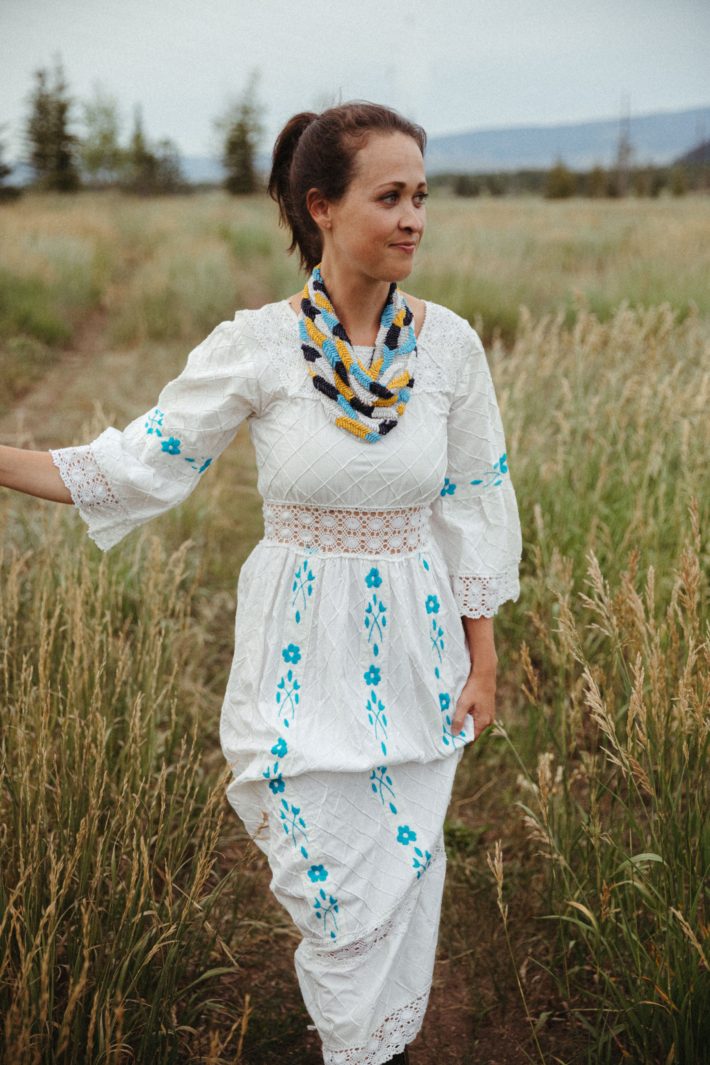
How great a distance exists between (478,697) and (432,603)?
279 millimetres

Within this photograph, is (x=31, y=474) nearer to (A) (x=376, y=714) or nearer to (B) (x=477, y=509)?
(A) (x=376, y=714)

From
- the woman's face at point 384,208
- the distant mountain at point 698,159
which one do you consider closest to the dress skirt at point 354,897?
the woman's face at point 384,208

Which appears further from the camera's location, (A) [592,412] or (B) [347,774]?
(A) [592,412]

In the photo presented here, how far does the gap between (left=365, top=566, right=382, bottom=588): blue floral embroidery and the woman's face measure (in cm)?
60

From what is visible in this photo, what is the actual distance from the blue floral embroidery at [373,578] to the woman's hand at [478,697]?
386mm

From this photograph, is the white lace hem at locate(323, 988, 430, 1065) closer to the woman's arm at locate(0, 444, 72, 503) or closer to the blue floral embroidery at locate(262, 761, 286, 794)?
the blue floral embroidery at locate(262, 761, 286, 794)

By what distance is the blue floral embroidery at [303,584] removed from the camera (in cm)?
193

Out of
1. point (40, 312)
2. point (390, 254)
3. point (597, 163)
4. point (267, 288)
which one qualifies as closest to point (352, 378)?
point (390, 254)

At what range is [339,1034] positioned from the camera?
6.09ft

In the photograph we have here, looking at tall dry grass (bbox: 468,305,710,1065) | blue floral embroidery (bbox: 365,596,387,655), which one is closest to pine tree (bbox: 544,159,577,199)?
tall dry grass (bbox: 468,305,710,1065)

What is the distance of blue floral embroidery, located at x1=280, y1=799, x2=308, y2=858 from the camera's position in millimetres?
1850

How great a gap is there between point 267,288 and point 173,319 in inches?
124

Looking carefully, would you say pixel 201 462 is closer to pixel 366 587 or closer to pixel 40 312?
pixel 366 587

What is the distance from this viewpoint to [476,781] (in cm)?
319
